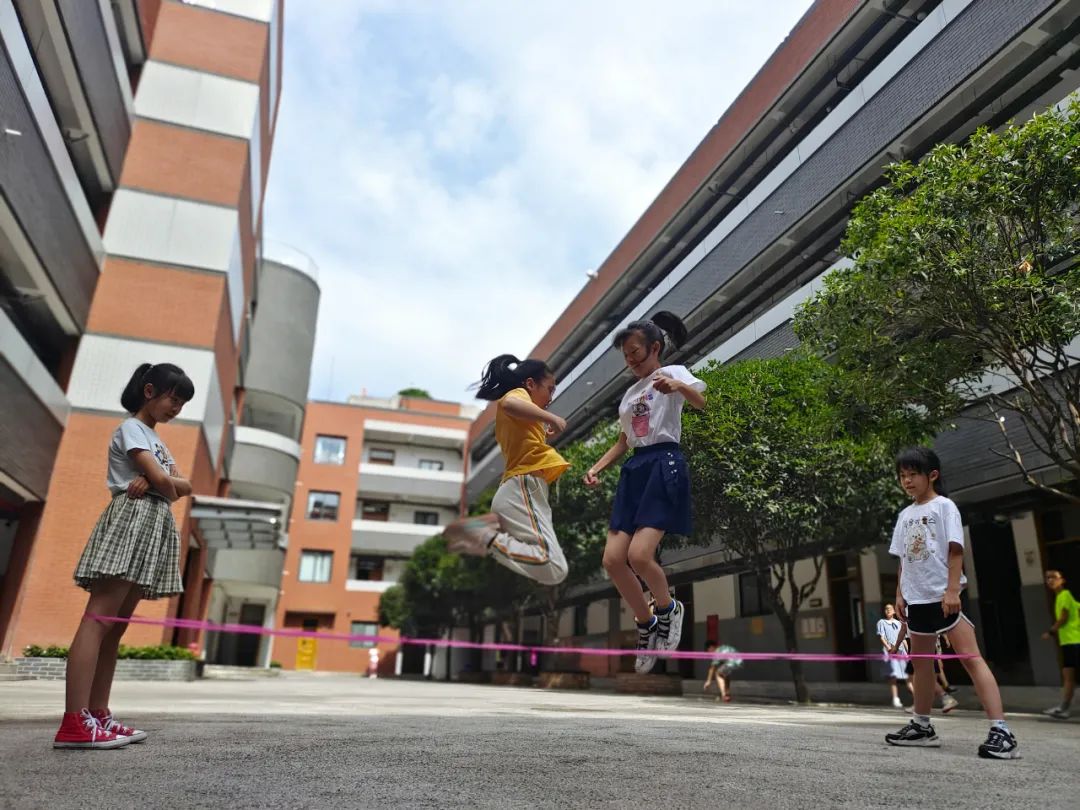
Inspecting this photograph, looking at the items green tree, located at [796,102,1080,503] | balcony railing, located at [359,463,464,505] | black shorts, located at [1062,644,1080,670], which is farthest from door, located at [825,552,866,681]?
balcony railing, located at [359,463,464,505]

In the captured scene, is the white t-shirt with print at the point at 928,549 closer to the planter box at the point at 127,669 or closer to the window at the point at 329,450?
the planter box at the point at 127,669

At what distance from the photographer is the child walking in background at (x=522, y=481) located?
4711mm

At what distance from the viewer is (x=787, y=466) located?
584 inches

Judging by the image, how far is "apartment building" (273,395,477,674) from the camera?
160 feet

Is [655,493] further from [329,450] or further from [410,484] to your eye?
[329,450]

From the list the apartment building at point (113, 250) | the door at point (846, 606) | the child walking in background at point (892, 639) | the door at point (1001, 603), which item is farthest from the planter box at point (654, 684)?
the apartment building at point (113, 250)

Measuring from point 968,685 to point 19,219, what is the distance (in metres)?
20.3

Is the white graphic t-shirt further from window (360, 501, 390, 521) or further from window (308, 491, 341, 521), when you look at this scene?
window (360, 501, 390, 521)

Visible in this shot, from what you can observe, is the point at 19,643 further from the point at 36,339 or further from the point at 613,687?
the point at 613,687

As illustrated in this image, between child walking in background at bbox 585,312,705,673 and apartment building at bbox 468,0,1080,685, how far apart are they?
295cm

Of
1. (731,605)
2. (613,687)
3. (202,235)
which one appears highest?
(202,235)

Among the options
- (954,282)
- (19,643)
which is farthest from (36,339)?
(954,282)

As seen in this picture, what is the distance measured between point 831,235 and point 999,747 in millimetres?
16856

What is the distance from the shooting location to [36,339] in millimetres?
20219
